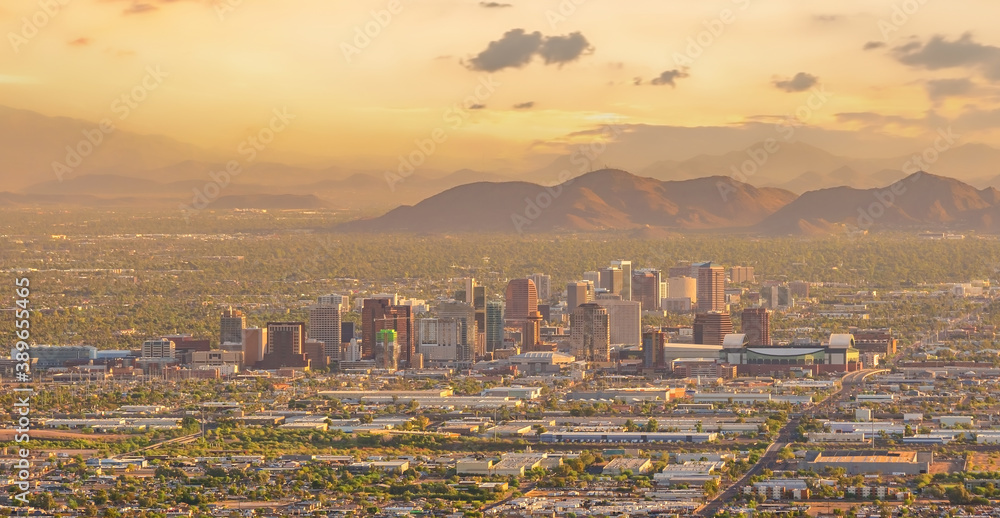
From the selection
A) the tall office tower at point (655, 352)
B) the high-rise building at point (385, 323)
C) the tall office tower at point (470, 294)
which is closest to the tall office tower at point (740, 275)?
the tall office tower at point (470, 294)

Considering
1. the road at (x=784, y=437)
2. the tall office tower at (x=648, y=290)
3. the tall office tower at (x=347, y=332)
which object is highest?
the tall office tower at (x=648, y=290)

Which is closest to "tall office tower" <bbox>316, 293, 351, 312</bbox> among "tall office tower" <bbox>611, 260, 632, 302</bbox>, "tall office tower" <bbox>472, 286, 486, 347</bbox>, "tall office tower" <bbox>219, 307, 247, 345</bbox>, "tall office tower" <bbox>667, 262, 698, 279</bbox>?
"tall office tower" <bbox>472, 286, 486, 347</bbox>

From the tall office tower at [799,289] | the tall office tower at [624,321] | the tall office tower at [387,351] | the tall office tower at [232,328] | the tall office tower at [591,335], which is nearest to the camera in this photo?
the tall office tower at [387,351]

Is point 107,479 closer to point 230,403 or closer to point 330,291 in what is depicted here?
point 230,403

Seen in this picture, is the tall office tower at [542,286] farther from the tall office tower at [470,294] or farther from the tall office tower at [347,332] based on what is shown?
the tall office tower at [347,332]

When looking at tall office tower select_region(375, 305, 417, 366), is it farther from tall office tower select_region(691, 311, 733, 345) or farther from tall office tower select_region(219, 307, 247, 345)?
tall office tower select_region(691, 311, 733, 345)
